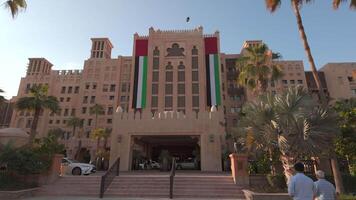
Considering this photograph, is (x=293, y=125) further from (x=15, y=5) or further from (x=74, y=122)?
(x=74, y=122)

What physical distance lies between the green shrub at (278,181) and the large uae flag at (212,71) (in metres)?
26.7

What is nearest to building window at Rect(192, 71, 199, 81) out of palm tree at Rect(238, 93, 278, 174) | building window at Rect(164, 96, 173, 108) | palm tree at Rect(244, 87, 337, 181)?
building window at Rect(164, 96, 173, 108)

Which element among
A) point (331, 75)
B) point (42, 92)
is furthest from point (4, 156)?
point (331, 75)

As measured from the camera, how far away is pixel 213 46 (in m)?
45.0

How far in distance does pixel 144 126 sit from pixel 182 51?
26.0m

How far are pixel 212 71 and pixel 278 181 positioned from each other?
103 feet

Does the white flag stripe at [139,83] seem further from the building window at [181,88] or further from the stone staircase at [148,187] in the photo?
the stone staircase at [148,187]

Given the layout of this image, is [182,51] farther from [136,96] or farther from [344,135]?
[344,135]

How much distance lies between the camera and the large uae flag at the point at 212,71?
4022 centimetres

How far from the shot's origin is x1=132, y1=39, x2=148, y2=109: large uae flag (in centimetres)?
4025

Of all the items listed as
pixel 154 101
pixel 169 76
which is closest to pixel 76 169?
pixel 154 101

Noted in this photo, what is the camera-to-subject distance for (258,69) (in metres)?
22.6

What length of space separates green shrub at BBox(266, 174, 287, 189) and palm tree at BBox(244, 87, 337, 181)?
53 centimetres

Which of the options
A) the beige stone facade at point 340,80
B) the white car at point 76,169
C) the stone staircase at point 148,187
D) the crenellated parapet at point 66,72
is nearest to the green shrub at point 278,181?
the stone staircase at point 148,187
